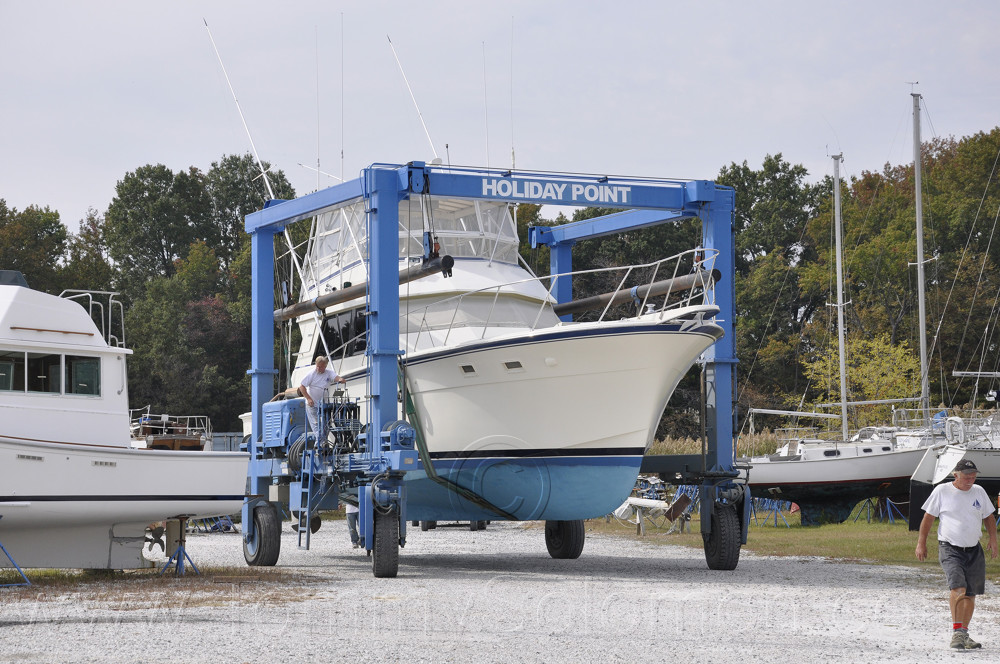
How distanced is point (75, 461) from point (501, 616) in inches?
223

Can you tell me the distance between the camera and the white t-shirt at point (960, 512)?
8703mm

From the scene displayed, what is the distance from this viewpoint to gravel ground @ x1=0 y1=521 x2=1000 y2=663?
823 centimetres

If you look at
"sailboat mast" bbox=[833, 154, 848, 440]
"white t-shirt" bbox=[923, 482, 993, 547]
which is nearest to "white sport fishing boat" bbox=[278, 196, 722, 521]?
"white t-shirt" bbox=[923, 482, 993, 547]

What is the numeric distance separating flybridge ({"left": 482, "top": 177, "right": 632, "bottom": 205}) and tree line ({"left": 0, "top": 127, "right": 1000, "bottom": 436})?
2697cm

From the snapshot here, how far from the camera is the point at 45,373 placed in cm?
1397

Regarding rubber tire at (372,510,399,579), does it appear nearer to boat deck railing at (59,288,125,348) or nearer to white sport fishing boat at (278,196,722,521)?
white sport fishing boat at (278,196,722,521)

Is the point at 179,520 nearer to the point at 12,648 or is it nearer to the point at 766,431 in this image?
the point at 12,648

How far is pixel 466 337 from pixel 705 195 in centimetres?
384

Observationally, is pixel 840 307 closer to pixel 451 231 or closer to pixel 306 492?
pixel 451 231

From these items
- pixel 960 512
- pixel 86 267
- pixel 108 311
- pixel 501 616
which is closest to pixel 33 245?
pixel 86 267

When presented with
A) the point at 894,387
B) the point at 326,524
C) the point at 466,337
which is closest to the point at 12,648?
the point at 466,337

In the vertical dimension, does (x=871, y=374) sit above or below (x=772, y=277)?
below

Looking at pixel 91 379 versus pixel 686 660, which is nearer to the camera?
pixel 686 660

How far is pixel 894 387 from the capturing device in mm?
42375
